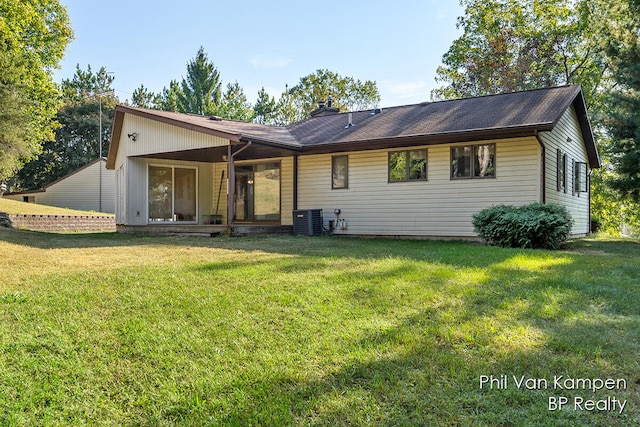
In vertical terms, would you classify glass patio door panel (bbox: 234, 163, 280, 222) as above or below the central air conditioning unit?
above

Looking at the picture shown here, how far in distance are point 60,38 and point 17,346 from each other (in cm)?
2252

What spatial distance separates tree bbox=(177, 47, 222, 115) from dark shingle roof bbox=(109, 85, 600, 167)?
22.6m

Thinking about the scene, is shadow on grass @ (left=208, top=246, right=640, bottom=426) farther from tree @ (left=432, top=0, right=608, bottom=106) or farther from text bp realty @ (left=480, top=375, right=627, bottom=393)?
tree @ (left=432, top=0, right=608, bottom=106)

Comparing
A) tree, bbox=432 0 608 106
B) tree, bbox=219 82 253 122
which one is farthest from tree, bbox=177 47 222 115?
tree, bbox=432 0 608 106

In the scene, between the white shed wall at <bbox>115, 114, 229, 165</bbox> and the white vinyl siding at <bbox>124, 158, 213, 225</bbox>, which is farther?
the white vinyl siding at <bbox>124, 158, 213, 225</bbox>

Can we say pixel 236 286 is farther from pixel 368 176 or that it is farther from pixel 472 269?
pixel 368 176

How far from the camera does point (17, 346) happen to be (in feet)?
9.32

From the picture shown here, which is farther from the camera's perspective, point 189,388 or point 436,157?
point 436,157

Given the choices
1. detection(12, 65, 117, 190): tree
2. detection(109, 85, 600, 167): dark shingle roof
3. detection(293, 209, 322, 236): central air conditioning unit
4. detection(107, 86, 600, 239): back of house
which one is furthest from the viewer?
detection(12, 65, 117, 190): tree

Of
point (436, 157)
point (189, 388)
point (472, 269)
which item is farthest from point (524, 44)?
point (189, 388)

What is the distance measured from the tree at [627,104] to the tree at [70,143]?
31605 millimetres

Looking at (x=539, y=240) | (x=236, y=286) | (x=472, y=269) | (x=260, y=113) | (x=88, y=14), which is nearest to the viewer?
(x=236, y=286)

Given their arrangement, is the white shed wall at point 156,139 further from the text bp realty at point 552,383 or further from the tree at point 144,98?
the tree at point 144,98

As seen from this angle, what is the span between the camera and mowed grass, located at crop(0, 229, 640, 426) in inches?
86.5
